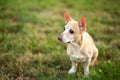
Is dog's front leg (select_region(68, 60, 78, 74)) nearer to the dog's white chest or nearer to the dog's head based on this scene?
the dog's white chest

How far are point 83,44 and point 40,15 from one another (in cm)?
439

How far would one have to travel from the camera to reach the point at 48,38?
6961 millimetres

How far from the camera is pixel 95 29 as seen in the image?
8.24 m

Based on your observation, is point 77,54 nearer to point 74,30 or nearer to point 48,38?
point 74,30

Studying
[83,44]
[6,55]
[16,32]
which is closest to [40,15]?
[16,32]

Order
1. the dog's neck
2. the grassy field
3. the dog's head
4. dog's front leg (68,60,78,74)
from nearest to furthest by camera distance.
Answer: the dog's head, the dog's neck, the grassy field, dog's front leg (68,60,78,74)

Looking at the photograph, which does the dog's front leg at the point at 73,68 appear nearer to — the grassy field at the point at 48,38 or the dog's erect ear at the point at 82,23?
the grassy field at the point at 48,38

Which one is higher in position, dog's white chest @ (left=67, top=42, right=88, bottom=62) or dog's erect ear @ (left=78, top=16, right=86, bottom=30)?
dog's erect ear @ (left=78, top=16, right=86, bottom=30)

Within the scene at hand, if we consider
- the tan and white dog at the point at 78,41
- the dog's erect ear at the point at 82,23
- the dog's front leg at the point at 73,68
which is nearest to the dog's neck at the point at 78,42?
the tan and white dog at the point at 78,41

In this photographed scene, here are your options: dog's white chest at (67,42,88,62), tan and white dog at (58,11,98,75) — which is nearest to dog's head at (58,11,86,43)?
tan and white dog at (58,11,98,75)

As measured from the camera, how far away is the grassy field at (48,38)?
5074 millimetres

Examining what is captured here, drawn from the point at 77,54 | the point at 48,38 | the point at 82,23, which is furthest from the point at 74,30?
the point at 48,38

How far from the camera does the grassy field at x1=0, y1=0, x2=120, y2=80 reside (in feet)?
16.6

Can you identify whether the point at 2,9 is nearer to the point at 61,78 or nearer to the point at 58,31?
the point at 58,31
